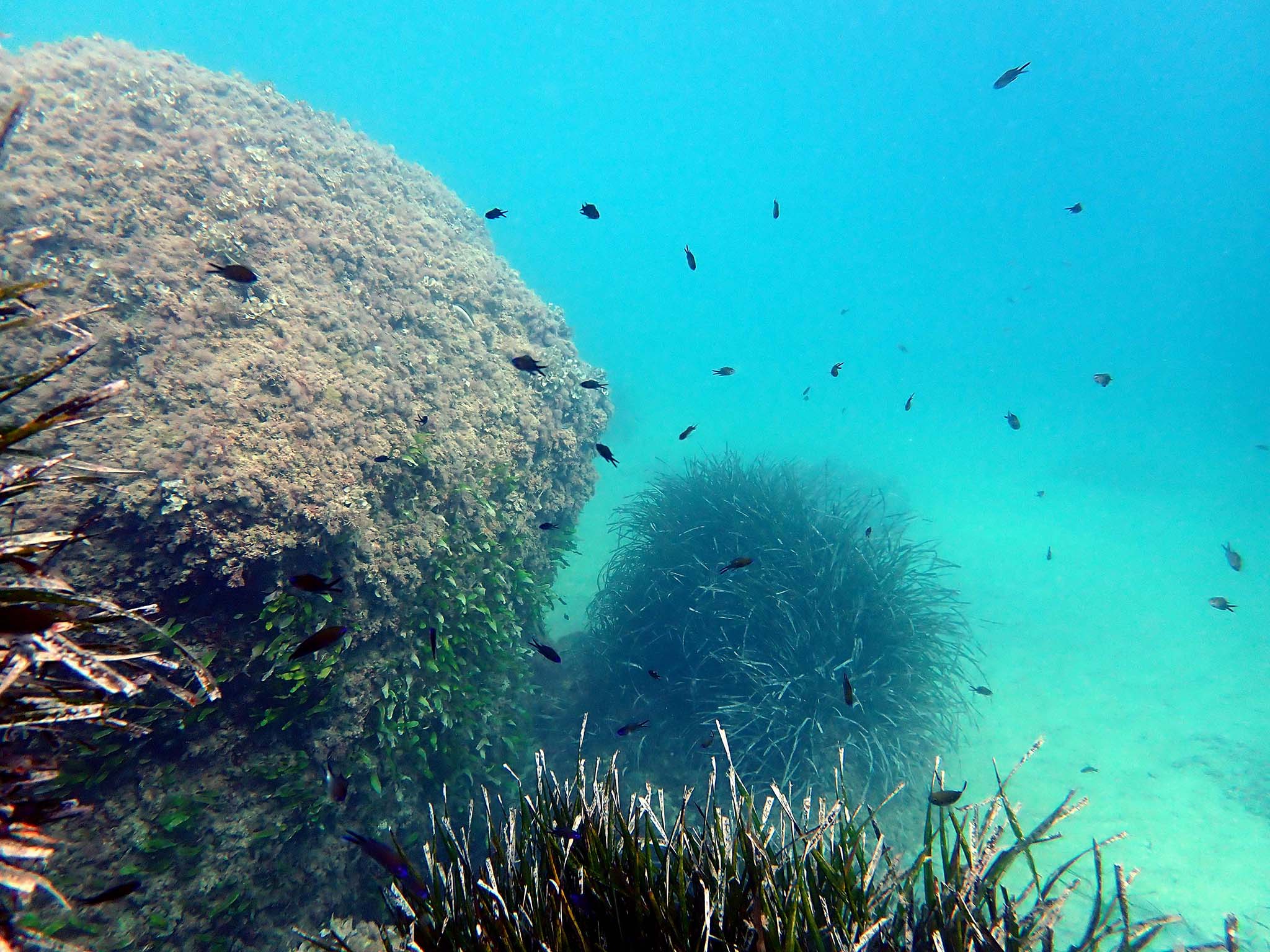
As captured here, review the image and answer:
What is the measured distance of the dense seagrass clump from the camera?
22.5 ft

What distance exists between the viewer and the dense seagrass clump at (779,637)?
6.86m

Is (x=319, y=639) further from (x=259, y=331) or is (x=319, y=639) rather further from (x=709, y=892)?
(x=259, y=331)

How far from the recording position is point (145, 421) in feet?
14.5

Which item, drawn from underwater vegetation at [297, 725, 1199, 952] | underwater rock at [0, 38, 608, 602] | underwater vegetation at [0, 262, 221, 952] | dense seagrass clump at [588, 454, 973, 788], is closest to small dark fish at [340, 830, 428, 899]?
underwater vegetation at [297, 725, 1199, 952]

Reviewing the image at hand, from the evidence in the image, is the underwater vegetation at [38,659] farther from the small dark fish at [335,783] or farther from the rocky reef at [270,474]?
the rocky reef at [270,474]

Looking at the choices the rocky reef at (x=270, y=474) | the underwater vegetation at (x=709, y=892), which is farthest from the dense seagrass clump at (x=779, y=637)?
the underwater vegetation at (x=709, y=892)

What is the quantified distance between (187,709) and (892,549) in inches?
363

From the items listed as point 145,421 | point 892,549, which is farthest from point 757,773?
point 145,421

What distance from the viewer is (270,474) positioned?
435cm

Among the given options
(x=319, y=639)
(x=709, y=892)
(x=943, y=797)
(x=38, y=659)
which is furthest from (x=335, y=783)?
(x=943, y=797)

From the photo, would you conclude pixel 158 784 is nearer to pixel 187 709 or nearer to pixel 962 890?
pixel 187 709

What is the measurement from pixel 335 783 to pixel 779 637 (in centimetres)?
552

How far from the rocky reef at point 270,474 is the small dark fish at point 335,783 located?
100mm

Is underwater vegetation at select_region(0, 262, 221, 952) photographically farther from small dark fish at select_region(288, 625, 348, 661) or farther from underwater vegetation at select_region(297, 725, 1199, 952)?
underwater vegetation at select_region(297, 725, 1199, 952)
